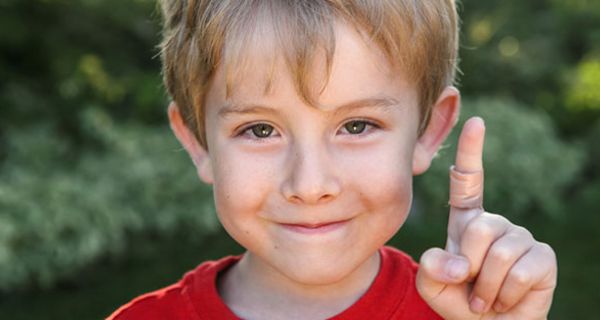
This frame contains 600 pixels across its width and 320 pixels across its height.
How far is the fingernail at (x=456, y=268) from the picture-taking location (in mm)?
1729

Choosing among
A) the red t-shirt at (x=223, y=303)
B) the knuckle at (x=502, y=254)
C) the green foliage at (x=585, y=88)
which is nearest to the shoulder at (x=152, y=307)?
the red t-shirt at (x=223, y=303)

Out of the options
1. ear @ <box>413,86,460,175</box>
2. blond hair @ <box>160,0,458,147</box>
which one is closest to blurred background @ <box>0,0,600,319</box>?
ear @ <box>413,86,460,175</box>

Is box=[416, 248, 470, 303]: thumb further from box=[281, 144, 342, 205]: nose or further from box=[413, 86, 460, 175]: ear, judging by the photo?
box=[413, 86, 460, 175]: ear

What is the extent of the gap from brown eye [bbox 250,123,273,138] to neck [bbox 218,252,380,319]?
424mm

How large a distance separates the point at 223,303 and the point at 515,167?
5.84m

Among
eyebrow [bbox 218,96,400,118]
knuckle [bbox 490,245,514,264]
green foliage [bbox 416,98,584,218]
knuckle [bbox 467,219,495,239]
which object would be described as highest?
eyebrow [bbox 218,96,400,118]

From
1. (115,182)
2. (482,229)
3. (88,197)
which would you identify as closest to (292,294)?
(482,229)

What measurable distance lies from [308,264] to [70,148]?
4320 millimetres

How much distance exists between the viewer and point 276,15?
6.54ft

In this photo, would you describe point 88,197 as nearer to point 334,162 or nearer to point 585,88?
point 334,162

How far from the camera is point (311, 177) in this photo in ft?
6.32

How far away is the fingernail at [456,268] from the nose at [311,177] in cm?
34

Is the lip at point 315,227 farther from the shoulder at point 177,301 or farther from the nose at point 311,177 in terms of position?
the shoulder at point 177,301

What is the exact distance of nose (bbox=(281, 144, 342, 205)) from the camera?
1.93 m
